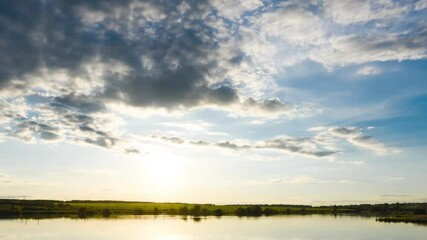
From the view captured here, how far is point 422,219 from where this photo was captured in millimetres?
134750

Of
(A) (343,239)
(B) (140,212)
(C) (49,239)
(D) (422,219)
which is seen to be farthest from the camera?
(B) (140,212)

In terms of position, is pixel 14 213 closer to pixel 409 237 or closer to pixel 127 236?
pixel 127 236

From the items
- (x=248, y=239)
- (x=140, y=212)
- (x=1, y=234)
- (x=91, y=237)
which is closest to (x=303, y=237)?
(x=248, y=239)

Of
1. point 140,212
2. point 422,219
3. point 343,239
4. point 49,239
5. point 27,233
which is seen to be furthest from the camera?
point 140,212

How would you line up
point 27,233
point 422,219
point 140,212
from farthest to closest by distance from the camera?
1. point 140,212
2. point 422,219
3. point 27,233

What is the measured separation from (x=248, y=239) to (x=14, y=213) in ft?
312

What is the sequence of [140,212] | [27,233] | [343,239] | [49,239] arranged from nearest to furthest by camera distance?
[49,239] < [27,233] < [343,239] < [140,212]

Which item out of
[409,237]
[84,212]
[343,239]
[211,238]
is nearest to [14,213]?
[84,212]

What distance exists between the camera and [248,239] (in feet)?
249

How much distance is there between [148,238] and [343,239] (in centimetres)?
3327

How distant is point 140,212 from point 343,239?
132 metres

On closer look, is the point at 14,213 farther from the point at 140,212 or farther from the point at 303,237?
the point at 303,237

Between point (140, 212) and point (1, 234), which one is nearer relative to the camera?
point (1, 234)

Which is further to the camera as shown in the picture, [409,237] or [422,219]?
[422,219]
